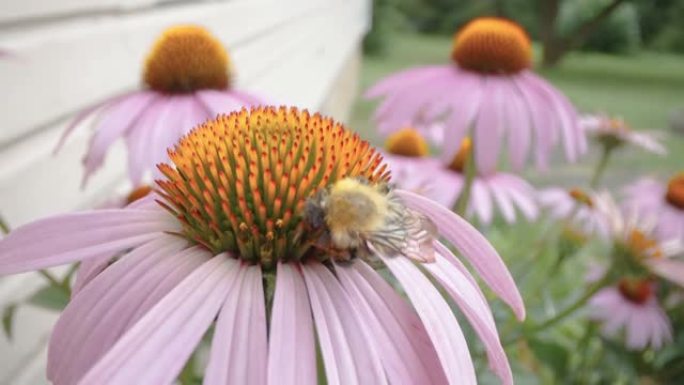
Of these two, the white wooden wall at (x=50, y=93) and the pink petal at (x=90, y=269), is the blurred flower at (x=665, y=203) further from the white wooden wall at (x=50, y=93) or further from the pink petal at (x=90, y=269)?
the pink petal at (x=90, y=269)

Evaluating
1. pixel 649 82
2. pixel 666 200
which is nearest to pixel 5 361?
pixel 666 200

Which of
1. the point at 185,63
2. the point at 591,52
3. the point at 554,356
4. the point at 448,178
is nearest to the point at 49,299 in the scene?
the point at 185,63

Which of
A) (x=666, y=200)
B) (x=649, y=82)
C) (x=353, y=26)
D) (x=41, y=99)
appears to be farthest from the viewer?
(x=649, y=82)

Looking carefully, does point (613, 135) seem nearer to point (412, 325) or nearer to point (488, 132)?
point (488, 132)

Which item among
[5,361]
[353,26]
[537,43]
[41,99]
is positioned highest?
[41,99]

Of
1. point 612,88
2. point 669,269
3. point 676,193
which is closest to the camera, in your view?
point 669,269

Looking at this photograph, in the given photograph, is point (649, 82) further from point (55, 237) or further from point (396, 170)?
point (55, 237)

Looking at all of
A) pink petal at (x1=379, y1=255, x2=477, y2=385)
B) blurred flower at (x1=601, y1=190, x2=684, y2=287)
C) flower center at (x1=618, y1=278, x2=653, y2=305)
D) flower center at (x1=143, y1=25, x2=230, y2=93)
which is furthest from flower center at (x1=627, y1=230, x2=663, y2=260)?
pink petal at (x1=379, y1=255, x2=477, y2=385)
